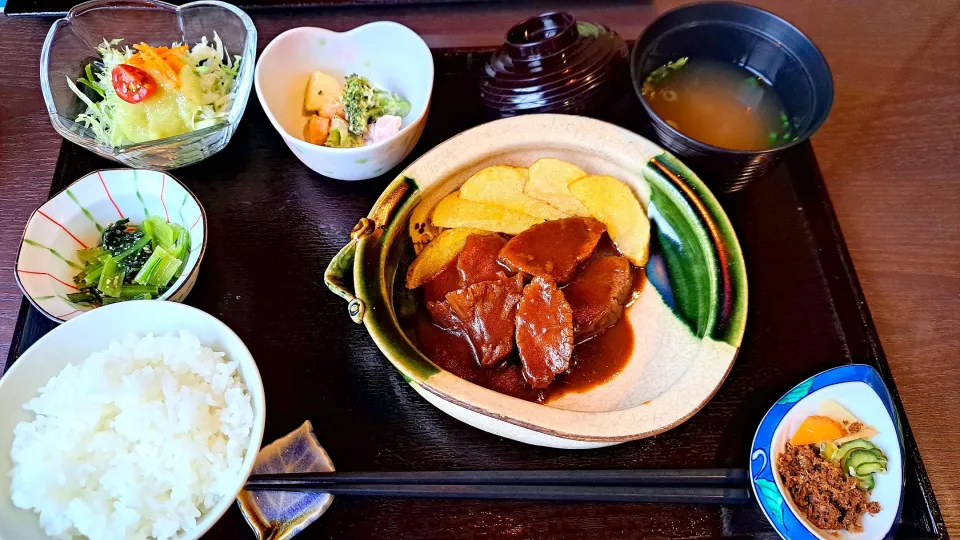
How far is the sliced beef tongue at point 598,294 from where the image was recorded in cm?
203

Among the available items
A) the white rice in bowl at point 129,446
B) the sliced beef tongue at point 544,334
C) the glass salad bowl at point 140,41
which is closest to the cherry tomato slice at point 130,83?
the glass salad bowl at point 140,41

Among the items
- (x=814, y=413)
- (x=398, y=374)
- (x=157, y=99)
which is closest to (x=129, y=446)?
(x=398, y=374)

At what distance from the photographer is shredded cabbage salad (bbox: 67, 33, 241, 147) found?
89.9 inches

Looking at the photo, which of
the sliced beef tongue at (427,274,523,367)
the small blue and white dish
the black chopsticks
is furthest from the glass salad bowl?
the small blue and white dish

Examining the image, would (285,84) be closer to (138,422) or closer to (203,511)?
(138,422)

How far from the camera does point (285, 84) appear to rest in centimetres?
242

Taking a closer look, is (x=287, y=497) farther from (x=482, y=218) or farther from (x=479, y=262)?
(x=482, y=218)

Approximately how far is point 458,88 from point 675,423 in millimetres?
1690

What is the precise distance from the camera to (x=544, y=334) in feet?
6.37

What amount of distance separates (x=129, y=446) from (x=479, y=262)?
1210 mm

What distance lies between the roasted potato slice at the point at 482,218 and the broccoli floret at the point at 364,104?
50cm

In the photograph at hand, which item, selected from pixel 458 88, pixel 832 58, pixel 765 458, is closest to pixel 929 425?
pixel 765 458

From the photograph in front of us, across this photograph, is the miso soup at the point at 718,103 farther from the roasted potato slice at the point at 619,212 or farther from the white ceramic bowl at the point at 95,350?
the white ceramic bowl at the point at 95,350

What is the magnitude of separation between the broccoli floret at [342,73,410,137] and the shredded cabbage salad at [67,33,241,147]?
1.63 feet
